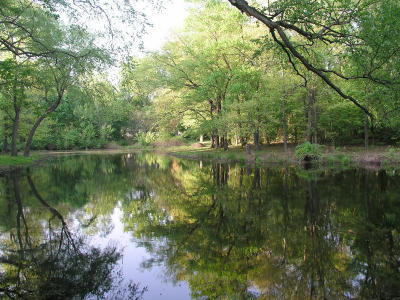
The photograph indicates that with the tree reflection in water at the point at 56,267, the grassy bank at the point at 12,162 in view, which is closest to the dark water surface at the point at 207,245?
the tree reflection in water at the point at 56,267

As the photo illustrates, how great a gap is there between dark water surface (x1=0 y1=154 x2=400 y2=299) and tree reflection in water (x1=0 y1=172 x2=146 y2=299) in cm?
2

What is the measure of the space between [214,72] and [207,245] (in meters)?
22.1

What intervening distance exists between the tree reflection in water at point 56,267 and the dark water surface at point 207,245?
0.7 inches

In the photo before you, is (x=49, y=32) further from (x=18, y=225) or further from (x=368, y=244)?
(x=368, y=244)

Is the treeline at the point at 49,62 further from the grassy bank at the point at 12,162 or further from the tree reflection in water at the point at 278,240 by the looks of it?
the tree reflection in water at the point at 278,240

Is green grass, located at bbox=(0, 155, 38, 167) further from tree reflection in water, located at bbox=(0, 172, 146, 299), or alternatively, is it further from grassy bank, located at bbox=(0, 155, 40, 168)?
tree reflection in water, located at bbox=(0, 172, 146, 299)

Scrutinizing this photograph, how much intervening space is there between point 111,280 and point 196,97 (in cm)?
2469

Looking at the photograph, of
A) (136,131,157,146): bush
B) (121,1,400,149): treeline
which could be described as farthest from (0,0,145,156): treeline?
(136,131,157,146): bush

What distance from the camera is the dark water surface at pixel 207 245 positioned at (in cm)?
423

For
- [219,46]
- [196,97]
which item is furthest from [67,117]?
[219,46]

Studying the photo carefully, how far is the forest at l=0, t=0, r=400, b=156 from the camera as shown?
23.1 feet

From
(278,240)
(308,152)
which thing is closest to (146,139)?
(308,152)

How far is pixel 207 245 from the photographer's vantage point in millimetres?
5762

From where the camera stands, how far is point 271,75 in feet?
80.6
